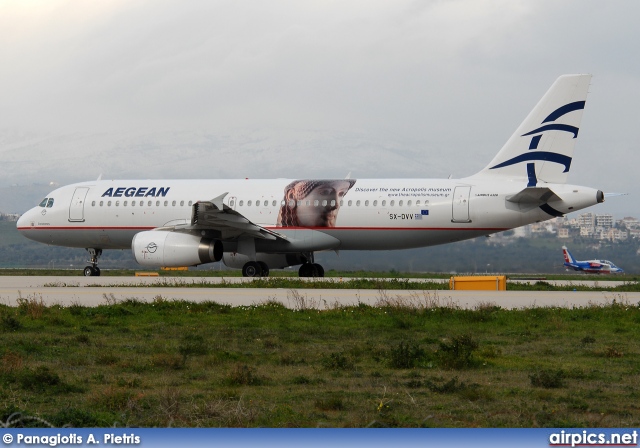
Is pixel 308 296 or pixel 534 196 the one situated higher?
pixel 534 196

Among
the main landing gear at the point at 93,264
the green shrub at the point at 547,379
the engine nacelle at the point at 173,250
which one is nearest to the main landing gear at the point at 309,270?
the engine nacelle at the point at 173,250

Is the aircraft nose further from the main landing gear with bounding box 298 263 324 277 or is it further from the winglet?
the main landing gear with bounding box 298 263 324 277

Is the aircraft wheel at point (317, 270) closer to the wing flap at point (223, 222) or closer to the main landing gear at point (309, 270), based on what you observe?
the main landing gear at point (309, 270)

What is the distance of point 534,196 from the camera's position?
119 ft

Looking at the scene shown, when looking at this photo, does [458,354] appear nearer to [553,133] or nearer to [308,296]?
[308,296]

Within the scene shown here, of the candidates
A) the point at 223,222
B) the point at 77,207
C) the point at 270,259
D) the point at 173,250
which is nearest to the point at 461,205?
the point at 270,259

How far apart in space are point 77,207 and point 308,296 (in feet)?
63.5

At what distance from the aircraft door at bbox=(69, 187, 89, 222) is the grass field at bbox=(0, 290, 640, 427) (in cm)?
2044

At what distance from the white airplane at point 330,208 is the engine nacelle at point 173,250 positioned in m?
0.04

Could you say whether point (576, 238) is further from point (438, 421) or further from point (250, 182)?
point (438, 421)

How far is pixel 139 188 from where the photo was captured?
143 ft

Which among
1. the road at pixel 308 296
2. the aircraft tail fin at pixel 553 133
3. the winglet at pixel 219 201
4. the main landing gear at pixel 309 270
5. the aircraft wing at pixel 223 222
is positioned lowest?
the road at pixel 308 296

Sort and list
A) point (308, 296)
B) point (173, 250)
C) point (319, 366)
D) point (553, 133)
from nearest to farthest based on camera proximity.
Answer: point (319, 366), point (308, 296), point (553, 133), point (173, 250)

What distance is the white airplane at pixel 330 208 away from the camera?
123 feet
